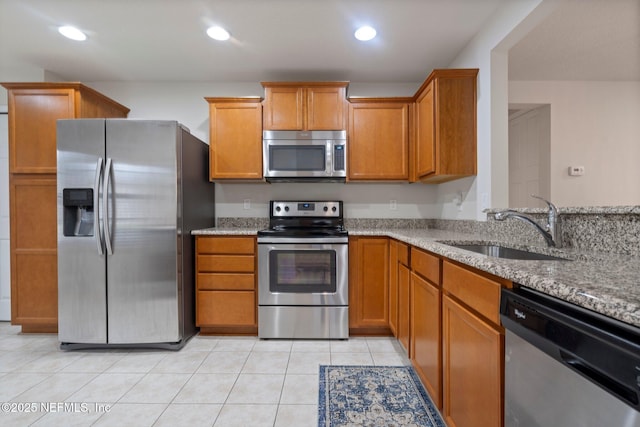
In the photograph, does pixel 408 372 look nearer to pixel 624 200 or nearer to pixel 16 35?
pixel 624 200

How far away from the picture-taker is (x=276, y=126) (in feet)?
8.77

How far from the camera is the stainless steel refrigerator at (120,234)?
2180mm

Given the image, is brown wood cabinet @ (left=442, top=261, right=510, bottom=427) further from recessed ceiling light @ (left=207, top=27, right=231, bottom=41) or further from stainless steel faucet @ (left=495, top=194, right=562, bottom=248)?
recessed ceiling light @ (left=207, top=27, right=231, bottom=41)

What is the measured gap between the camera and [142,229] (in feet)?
7.20

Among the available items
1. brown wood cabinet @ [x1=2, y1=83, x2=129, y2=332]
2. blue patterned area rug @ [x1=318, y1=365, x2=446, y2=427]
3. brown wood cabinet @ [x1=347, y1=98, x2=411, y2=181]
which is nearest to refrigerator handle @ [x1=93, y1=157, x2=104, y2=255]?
brown wood cabinet @ [x1=2, y1=83, x2=129, y2=332]

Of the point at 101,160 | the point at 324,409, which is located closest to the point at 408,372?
the point at 324,409

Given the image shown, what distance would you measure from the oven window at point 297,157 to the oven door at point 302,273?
690 millimetres

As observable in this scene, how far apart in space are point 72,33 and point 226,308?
8.11 ft

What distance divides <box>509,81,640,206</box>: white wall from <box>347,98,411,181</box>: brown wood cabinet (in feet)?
4.71

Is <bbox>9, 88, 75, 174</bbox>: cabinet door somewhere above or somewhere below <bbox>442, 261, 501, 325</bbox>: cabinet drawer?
above

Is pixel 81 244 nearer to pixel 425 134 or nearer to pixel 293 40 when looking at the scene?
pixel 293 40

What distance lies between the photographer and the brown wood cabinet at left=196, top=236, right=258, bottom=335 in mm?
2461

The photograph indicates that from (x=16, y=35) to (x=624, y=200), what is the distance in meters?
5.83

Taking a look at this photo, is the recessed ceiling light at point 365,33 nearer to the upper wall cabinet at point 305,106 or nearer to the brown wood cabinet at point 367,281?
the upper wall cabinet at point 305,106
